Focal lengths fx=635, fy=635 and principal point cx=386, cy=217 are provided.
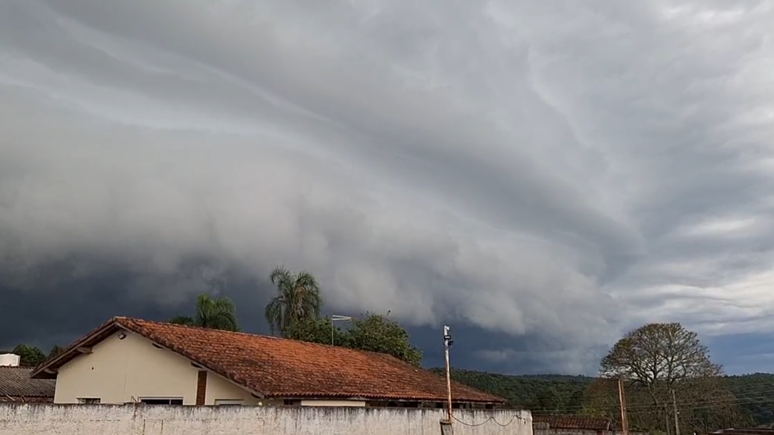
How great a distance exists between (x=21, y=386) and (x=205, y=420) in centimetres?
2704

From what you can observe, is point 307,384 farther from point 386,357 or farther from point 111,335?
point 386,357

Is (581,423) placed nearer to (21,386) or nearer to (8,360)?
(21,386)

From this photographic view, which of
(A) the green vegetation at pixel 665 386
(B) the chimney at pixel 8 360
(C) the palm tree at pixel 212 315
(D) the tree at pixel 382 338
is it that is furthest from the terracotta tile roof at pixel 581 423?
(B) the chimney at pixel 8 360

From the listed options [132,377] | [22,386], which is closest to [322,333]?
[22,386]

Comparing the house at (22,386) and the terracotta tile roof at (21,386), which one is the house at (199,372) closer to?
the house at (22,386)

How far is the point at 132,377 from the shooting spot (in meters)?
20.6

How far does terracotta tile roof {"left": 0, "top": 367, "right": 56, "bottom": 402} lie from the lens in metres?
33.9

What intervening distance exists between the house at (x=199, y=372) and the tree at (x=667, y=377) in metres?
26.0

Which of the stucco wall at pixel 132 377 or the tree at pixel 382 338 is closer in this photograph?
the stucco wall at pixel 132 377

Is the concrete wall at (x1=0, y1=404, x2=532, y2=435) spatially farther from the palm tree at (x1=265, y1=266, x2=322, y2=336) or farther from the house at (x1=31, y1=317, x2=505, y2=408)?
the palm tree at (x1=265, y1=266, x2=322, y2=336)

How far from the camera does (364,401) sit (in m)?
22.1

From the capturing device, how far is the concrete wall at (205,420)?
1246cm

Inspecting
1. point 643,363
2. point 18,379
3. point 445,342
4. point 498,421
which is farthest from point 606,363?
point 18,379

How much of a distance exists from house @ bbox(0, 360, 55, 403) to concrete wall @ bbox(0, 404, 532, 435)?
22.7 m
